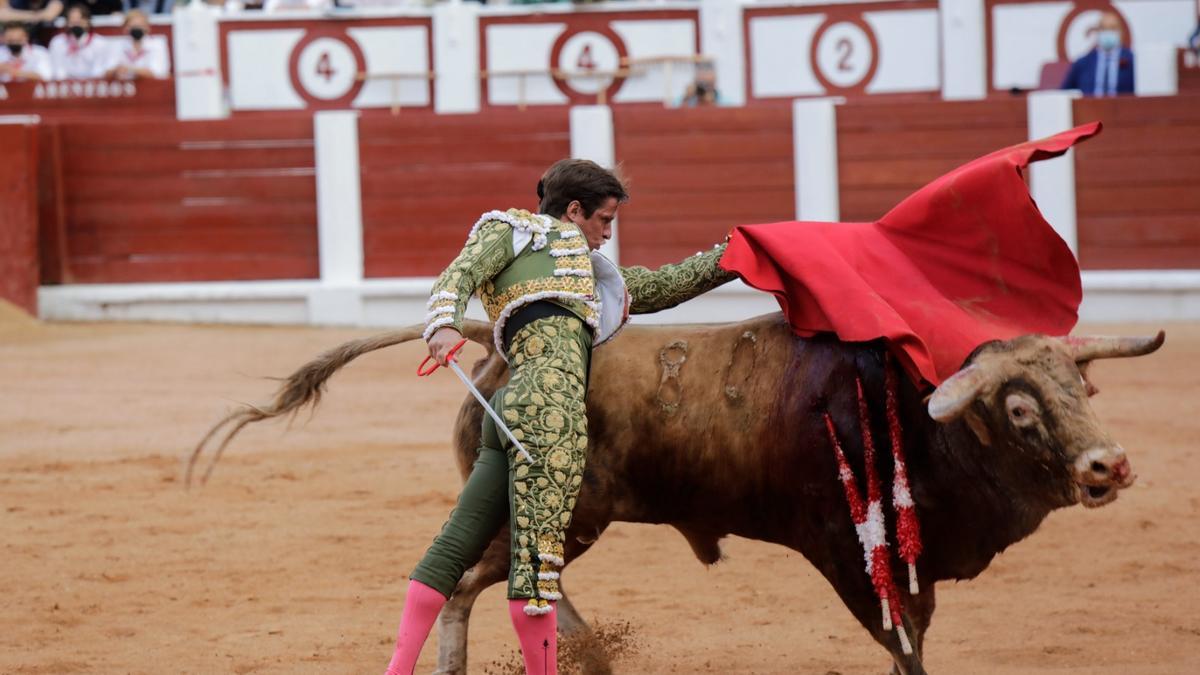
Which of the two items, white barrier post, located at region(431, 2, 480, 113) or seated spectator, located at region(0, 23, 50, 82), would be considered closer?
seated spectator, located at region(0, 23, 50, 82)

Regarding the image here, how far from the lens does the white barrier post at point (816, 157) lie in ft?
35.6

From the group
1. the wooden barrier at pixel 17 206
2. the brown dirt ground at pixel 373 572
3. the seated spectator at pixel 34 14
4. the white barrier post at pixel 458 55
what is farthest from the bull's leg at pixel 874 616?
the seated spectator at pixel 34 14

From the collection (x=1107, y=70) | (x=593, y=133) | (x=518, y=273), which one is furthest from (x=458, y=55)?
(x=518, y=273)

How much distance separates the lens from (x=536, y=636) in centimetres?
309

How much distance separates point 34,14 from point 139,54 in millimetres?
804

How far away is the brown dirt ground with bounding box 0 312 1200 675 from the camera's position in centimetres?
398

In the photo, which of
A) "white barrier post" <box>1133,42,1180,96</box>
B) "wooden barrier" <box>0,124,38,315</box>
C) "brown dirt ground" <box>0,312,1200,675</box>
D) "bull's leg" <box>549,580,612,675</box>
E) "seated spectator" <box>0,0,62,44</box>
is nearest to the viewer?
"bull's leg" <box>549,580,612,675</box>

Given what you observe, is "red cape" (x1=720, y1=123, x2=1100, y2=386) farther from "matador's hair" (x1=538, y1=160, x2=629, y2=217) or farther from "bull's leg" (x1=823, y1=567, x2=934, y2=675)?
"bull's leg" (x1=823, y1=567, x2=934, y2=675)

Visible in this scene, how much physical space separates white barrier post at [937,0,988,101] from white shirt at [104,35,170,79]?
599 cm

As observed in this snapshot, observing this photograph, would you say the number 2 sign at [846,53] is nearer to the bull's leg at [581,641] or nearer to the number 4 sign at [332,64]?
the number 4 sign at [332,64]

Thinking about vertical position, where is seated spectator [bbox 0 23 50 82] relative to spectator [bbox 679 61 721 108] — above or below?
above

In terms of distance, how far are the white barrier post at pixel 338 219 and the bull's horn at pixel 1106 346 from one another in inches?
323

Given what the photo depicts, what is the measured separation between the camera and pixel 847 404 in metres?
3.31

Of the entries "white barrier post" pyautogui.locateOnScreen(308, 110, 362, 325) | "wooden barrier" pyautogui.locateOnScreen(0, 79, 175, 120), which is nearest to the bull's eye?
"white barrier post" pyautogui.locateOnScreen(308, 110, 362, 325)
